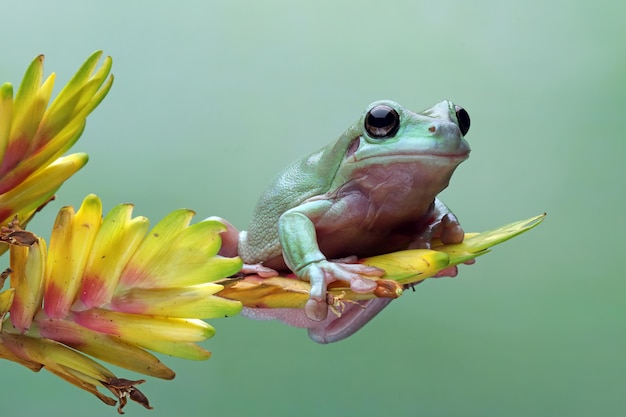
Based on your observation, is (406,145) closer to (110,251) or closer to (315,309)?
(315,309)

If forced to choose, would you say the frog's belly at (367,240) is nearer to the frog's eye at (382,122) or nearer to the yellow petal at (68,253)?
the frog's eye at (382,122)

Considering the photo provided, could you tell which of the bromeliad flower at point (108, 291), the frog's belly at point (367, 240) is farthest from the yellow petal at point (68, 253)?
the frog's belly at point (367, 240)

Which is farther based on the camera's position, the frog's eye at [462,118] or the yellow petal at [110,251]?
the frog's eye at [462,118]

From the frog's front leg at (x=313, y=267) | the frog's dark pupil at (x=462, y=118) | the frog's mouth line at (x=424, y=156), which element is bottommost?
the frog's front leg at (x=313, y=267)

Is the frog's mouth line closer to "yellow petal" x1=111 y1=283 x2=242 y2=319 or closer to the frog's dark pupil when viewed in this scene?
the frog's dark pupil

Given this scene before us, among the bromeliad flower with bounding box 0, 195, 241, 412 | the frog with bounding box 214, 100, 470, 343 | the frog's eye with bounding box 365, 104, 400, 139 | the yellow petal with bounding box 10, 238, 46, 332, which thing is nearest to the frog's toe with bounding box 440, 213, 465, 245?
the frog with bounding box 214, 100, 470, 343

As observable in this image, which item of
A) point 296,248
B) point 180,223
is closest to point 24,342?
point 180,223

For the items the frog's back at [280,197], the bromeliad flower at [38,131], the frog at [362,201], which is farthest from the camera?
the frog's back at [280,197]

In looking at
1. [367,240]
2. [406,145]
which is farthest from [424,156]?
[367,240]
